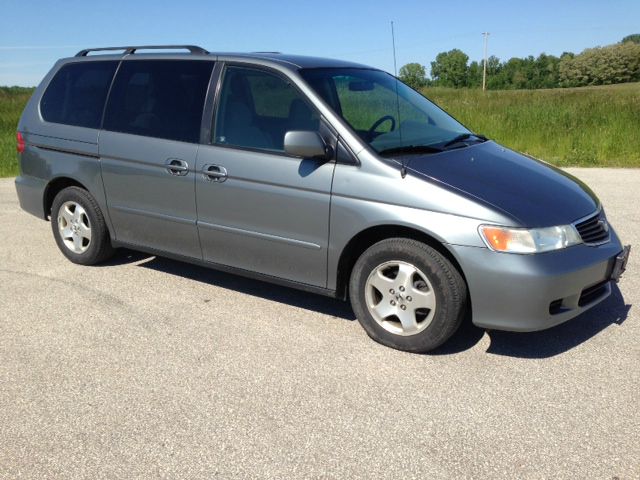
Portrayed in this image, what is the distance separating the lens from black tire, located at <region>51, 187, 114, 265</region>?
550 centimetres

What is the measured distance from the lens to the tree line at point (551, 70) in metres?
97.2

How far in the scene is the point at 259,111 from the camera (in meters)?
4.53

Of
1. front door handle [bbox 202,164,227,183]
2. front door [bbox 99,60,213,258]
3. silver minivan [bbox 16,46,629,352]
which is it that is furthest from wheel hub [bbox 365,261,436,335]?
front door [bbox 99,60,213,258]

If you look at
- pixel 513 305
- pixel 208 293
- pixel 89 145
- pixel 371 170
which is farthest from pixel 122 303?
pixel 513 305

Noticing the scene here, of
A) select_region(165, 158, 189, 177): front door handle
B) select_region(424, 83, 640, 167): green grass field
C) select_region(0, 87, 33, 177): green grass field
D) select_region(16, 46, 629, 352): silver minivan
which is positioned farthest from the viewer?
select_region(0, 87, 33, 177): green grass field

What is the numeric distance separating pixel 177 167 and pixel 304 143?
1208mm

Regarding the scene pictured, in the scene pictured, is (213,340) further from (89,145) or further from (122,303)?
(89,145)

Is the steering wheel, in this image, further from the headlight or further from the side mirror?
the headlight

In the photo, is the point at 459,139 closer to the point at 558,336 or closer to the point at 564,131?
the point at 558,336

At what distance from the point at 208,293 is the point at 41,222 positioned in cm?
349

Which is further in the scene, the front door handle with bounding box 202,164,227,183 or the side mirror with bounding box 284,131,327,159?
the front door handle with bounding box 202,164,227,183

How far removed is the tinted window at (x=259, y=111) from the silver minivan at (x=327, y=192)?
0.04 ft

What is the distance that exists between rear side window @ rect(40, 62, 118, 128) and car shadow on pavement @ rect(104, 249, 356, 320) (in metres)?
1.36

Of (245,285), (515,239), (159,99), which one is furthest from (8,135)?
(515,239)
